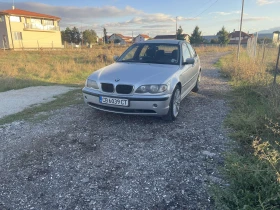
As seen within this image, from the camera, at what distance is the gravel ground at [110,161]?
92.9 inches

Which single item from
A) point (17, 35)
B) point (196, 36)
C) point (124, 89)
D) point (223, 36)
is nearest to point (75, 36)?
point (17, 35)

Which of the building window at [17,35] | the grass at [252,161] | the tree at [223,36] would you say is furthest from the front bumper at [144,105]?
the tree at [223,36]

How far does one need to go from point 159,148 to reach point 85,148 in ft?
3.85

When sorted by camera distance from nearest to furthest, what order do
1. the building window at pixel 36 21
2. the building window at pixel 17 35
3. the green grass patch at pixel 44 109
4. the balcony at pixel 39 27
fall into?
the green grass patch at pixel 44 109
the building window at pixel 17 35
the balcony at pixel 39 27
the building window at pixel 36 21

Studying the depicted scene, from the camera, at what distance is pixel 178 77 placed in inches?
176

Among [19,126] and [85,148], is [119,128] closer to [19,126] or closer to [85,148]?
[85,148]

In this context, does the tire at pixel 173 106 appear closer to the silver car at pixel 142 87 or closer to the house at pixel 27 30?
the silver car at pixel 142 87

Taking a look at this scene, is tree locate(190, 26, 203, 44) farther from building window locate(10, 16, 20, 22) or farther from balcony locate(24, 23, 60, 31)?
building window locate(10, 16, 20, 22)

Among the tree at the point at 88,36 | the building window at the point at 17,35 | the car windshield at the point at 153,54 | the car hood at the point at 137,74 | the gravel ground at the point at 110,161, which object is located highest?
the tree at the point at 88,36

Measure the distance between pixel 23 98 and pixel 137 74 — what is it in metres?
4.49

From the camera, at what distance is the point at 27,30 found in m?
39.3

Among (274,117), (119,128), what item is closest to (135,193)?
(119,128)

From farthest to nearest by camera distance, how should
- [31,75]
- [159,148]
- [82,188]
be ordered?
1. [31,75]
2. [159,148]
3. [82,188]

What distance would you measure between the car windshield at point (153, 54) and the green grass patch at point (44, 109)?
6.38 ft
